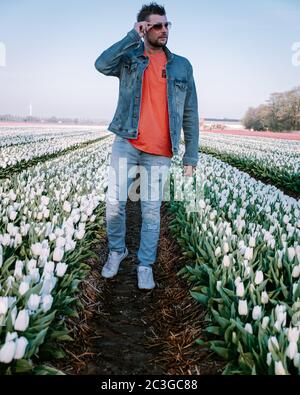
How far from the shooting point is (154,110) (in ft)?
10.7

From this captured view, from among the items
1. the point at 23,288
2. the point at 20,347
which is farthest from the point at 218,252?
the point at 20,347

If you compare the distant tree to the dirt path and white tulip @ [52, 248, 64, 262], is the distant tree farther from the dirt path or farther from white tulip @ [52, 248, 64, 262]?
white tulip @ [52, 248, 64, 262]

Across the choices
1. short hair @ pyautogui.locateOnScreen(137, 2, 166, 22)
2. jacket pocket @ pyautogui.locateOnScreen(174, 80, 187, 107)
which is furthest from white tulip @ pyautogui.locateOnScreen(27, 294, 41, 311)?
short hair @ pyautogui.locateOnScreen(137, 2, 166, 22)

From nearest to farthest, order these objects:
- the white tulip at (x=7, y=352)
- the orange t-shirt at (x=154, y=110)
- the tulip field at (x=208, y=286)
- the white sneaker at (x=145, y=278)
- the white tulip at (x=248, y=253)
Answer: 1. the white tulip at (x=7, y=352)
2. the tulip field at (x=208, y=286)
3. the white tulip at (x=248, y=253)
4. the orange t-shirt at (x=154, y=110)
5. the white sneaker at (x=145, y=278)

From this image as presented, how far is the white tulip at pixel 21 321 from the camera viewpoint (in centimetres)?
184

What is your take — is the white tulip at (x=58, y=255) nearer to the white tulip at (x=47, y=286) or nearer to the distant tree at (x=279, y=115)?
the white tulip at (x=47, y=286)

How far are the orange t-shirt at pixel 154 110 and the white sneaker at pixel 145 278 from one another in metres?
1.02

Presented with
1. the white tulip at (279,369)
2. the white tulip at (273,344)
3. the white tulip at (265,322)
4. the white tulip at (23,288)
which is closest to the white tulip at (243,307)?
the white tulip at (265,322)

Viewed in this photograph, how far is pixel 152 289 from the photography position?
142 inches

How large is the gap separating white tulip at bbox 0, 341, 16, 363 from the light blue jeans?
184 cm

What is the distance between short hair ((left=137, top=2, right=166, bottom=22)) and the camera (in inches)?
117

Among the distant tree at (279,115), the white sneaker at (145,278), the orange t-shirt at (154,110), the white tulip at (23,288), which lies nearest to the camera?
the white tulip at (23,288)

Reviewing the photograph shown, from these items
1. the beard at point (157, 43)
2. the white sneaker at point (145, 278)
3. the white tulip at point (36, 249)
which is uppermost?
the beard at point (157, 43)
